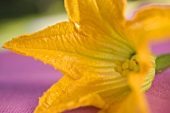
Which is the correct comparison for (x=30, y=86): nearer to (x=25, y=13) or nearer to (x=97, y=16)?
(x=97, y=16)

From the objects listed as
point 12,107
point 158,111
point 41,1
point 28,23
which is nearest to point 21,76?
point 12,107

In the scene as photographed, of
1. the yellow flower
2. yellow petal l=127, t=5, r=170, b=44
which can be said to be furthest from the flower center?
yellow petal l=127, t=5, r=170, b=44

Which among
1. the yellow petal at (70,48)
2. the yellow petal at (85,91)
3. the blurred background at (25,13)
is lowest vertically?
the yellow petal at (85,91)

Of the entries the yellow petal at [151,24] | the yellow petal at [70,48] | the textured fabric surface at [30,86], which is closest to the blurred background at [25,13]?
the textured fabric surface at [30,86]

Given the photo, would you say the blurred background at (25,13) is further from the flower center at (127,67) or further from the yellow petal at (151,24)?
the yellow petal at (151,24)

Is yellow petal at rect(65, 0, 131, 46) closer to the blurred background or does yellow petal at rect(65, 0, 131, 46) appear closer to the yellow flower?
the yellow flower

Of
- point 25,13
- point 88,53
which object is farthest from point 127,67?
point 25,13
